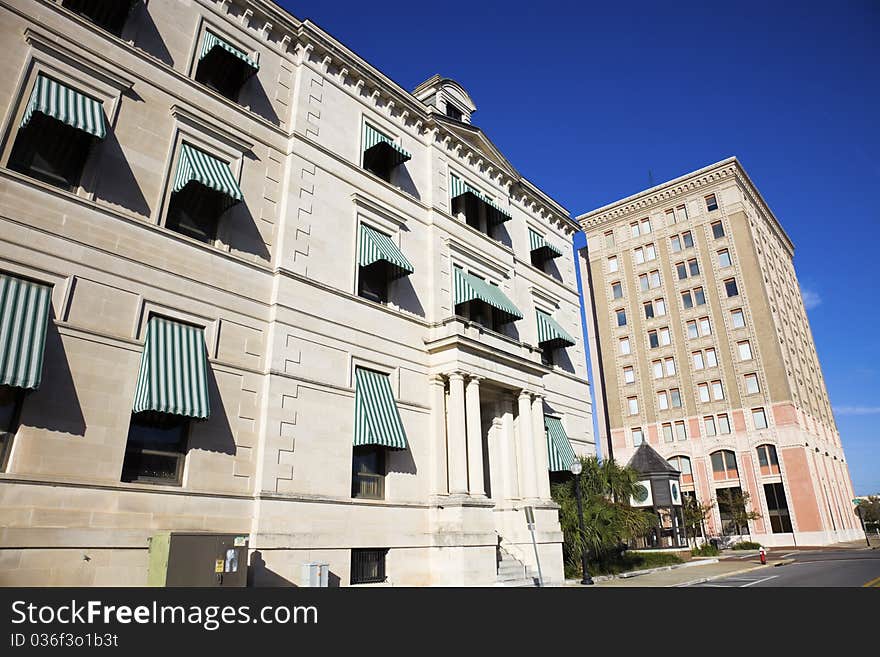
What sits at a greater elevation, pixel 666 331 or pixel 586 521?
pixel 666 331

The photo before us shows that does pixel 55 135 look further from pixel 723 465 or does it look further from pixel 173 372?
pixel 723 465

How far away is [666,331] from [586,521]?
154 ft

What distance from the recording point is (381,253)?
20.2 m

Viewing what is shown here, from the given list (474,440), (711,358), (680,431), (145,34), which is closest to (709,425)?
(680,431)

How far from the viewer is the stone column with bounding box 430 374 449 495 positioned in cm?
1962

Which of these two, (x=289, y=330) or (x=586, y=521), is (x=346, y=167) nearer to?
(x=289, y=330)

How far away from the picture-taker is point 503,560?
20781 millimetres

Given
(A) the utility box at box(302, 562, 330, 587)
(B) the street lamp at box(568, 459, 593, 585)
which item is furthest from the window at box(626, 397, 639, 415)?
(A) the utility box at box(302, 562, 330, 587)

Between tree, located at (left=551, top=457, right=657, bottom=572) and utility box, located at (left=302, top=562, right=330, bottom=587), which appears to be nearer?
utility box, located at (left=302, top=562, right=330, bottom=587)

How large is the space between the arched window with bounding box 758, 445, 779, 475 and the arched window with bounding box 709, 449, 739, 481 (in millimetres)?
2401

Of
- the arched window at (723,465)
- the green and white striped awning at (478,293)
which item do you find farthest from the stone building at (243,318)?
the arched window at (723,465)

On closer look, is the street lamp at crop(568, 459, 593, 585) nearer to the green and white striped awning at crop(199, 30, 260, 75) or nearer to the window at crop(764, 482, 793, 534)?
the green and white striped awning at crop(199, 30, 260, 75)

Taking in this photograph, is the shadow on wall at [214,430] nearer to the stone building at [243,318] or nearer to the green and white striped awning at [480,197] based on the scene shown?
the stone building at [243,318]
